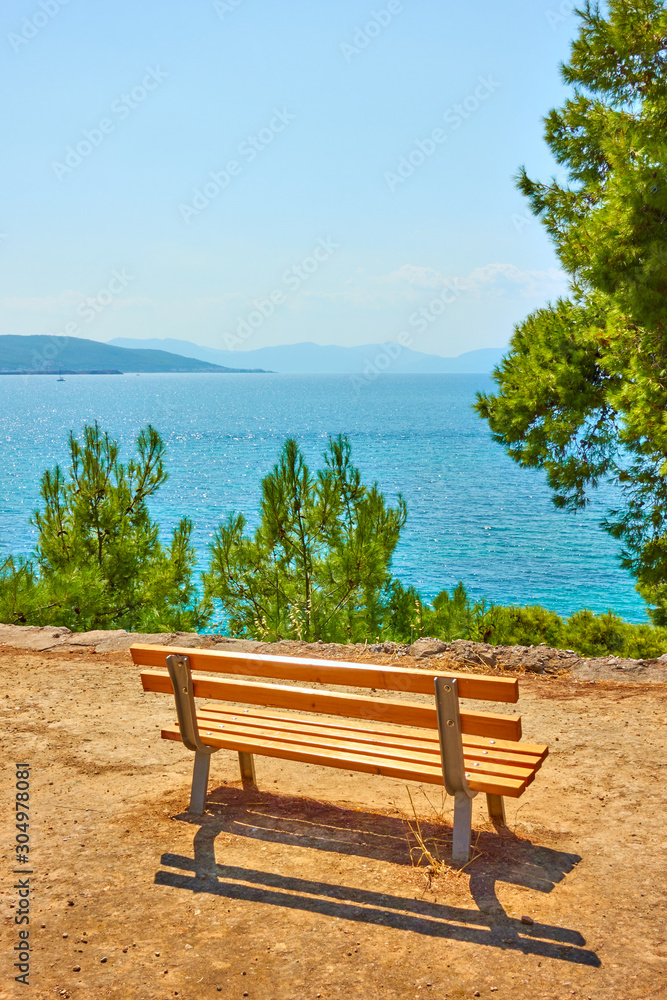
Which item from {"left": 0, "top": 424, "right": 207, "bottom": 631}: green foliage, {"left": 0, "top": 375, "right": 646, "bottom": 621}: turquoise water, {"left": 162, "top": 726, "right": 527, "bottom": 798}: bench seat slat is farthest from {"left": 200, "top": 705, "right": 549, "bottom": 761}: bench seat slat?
{"left": 0, "top": 375, "right": 646, "bottom": 621}: turquoise water

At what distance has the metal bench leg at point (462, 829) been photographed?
312 cm

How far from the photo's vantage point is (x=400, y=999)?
7.73 feet

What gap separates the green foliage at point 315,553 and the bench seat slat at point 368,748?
20.1 ft

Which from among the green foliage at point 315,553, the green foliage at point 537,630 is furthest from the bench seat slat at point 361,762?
the green foliage at point 315,553

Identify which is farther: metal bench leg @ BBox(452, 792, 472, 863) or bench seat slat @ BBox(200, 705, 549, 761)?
bench seat slat @ BBox(200, 705, 549, 761)

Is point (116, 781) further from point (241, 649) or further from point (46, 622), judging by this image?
point (46, 622)

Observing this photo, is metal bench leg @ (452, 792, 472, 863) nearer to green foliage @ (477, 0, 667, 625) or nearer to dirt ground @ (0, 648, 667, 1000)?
dirt ground @ (0, 648, 667, 1000)

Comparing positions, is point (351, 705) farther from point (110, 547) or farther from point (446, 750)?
point (110, 547)

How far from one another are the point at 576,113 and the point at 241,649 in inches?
295

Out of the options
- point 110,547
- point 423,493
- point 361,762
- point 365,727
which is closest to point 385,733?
point 365,727

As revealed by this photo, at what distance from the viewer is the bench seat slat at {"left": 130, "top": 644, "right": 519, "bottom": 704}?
2887mm

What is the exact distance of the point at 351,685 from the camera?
3143 mm

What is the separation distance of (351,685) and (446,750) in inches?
17.4

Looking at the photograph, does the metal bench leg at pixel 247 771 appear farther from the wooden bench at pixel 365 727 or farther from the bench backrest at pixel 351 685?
the bench backrest at pixel 351 685
